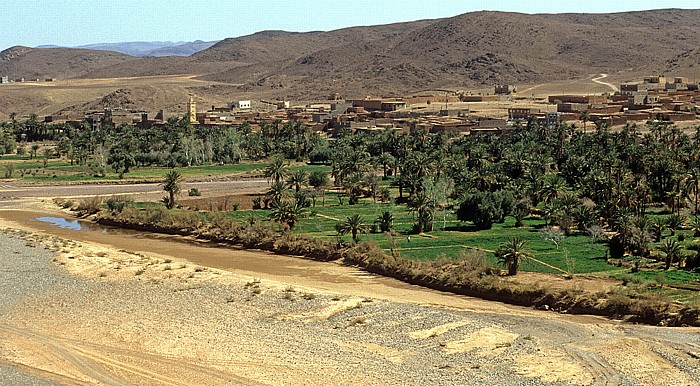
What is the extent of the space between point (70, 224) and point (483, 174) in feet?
92.1

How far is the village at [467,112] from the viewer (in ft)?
349

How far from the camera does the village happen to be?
349 feet

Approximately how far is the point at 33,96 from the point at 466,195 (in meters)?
142

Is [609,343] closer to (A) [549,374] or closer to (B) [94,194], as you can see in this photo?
(A) [549,374]

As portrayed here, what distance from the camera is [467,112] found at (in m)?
128

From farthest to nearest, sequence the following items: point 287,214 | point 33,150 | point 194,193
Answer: point 33,150, point 194,193, point 287,214

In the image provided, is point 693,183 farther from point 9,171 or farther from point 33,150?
point 33,150

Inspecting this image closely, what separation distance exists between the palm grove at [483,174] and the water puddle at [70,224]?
19.6 feet

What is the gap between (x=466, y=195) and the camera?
182 ft

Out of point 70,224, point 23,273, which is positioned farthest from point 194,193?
point 23,273

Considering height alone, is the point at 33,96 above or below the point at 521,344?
above

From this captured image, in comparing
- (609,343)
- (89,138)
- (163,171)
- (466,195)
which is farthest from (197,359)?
(89,138)

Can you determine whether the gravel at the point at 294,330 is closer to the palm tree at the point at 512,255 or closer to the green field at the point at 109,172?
the palm tree at the point at 512,255

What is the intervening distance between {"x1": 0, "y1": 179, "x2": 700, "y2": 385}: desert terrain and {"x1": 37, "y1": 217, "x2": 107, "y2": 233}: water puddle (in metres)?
15.0
